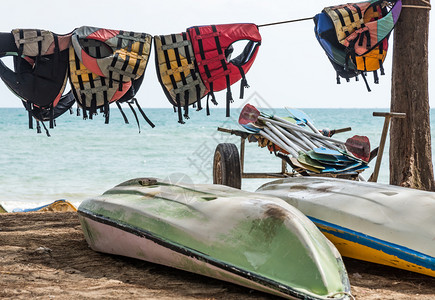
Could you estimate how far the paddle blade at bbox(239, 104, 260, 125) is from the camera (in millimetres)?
6199

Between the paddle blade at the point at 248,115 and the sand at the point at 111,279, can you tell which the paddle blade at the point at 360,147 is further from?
the sand at the point at 111,279

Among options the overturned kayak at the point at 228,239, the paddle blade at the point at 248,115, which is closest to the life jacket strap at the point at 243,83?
the paddle blade at the point at 248,115

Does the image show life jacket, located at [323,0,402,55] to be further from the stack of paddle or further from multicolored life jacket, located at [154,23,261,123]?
the stack of paddle

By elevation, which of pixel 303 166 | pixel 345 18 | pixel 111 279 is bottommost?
pixel 111 279

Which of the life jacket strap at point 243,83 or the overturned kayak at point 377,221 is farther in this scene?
the life jacket strap at point 243,83

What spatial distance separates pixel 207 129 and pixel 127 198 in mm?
21645

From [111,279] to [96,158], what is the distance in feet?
52.9

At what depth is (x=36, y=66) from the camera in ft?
15.5

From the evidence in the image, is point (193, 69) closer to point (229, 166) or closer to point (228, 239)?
point (229, 166)

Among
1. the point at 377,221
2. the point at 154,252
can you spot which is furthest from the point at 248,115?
the point at 154,252

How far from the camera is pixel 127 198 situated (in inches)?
153

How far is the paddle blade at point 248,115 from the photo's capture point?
6199 millimetres

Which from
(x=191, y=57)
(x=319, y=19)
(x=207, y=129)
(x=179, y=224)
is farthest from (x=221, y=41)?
(x=207, y=129)

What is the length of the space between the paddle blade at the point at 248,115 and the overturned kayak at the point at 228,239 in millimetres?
2375
